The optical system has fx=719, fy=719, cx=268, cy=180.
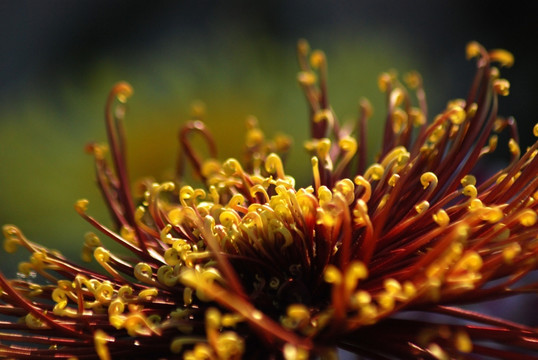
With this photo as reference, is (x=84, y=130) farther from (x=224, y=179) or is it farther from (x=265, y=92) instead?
(x=224, y=179)

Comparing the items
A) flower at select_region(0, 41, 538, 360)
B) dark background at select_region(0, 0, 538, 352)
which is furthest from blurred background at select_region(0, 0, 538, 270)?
flower at select_region(0, 41, 538, 360)

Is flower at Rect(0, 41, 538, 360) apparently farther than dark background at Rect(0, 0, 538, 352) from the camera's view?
No

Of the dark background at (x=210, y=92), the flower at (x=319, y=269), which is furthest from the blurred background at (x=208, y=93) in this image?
the flower at (x=319, y=269)

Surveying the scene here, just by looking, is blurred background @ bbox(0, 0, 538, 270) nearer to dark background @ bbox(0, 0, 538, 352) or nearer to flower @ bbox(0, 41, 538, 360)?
dark background @ bbox(0, 0, 538, 352)

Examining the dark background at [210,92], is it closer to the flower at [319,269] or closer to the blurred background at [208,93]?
the blurred background at [208,93]

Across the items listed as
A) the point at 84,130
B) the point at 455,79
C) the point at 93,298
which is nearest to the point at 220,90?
the point at 84,130

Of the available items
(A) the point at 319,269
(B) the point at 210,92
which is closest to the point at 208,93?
(B) the point at 210,92

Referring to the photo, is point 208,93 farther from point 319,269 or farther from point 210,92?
point 319,269
